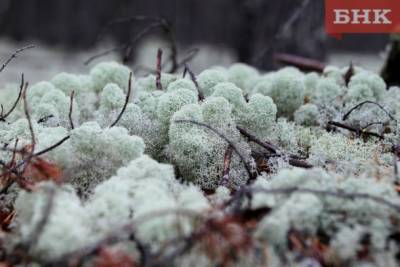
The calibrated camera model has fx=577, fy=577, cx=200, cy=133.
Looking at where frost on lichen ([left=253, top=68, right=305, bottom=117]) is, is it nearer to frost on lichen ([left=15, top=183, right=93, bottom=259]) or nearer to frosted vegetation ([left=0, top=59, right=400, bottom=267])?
frosted vegetation ([left=0, top=59, right=400, bottom=267])

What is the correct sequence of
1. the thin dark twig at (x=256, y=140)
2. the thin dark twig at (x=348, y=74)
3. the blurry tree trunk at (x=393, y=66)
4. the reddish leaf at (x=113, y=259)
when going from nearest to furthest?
the reddish leaf at (x=113, y=259)
the thin dark twig at (x=256, y=140)
the thin dark twig at (x=348, y=74)
the blurry tree trunk at (x=393, y=66)

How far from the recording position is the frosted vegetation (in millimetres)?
893

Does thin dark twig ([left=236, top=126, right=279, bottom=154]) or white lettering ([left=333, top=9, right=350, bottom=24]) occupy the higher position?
white lettering ([left=333, top=9, right=350, bottom=24])

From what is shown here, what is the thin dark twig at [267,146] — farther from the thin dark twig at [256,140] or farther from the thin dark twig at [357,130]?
the thin dark twig at [357,130]

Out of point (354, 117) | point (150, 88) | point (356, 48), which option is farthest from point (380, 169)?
point (356, 48)

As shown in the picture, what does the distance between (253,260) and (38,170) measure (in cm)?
46

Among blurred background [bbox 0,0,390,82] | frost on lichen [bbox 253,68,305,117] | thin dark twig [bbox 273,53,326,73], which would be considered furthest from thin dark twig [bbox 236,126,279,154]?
blurred background [bbox 0,0,390,82]

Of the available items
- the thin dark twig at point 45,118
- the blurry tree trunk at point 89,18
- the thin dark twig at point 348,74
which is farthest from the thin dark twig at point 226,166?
the blurry tree trunk at point 89,18

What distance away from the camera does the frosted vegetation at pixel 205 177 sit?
0.89 metres

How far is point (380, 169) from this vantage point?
1.17 meters

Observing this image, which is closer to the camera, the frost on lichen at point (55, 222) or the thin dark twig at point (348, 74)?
the frost on lichen at point (55, 222)

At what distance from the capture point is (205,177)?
1.32 m

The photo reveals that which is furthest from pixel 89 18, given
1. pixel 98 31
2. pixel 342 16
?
pixel 342 16

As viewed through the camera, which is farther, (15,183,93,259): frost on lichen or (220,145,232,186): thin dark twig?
(220,145,232,186): thin dark twig
